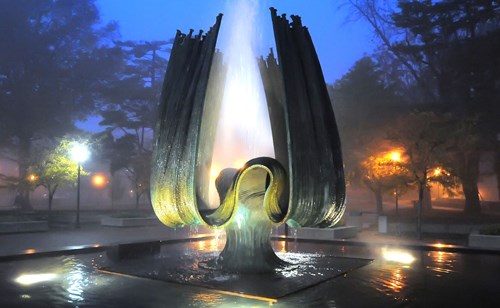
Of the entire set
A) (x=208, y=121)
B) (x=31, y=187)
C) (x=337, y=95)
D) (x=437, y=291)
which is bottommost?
(x=437, y=291)

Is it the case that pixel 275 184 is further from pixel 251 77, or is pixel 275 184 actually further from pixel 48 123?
pixel 48 123

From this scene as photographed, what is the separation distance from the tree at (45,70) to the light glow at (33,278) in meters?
30.9

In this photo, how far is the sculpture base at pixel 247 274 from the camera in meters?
8.96

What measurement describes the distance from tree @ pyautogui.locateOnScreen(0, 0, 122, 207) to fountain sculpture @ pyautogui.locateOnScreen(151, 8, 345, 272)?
3204 cm

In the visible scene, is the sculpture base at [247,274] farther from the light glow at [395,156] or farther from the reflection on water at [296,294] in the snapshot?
the light glow at [395,156]

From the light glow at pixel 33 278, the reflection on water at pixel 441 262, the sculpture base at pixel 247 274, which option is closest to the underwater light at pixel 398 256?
the reflection on water at pixel 441 262

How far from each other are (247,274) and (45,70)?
41100 millimetres

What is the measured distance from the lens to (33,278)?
1016 centimetres

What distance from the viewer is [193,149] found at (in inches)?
402

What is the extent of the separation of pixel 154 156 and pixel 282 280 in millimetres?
4163

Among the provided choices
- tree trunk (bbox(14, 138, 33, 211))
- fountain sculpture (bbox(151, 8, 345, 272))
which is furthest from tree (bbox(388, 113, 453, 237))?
tree trunk (bbox(14, 138, 33, 211))

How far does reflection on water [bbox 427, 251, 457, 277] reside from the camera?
11.6m

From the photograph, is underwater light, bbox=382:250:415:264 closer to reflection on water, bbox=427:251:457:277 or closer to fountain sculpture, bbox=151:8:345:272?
reflection on water, bbox=427:251:457:277

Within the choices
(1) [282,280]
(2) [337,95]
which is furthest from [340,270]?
(2) [337,95]
